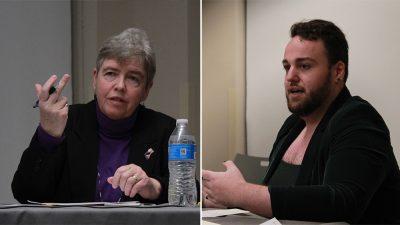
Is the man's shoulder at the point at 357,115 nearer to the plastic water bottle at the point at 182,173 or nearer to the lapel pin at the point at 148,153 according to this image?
the plastic water bottle at the point at 182,173

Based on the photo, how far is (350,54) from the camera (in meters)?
1.37

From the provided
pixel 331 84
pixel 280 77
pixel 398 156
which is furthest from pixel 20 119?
pixel 398 156

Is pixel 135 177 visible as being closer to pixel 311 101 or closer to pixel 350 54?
pixel 311 101

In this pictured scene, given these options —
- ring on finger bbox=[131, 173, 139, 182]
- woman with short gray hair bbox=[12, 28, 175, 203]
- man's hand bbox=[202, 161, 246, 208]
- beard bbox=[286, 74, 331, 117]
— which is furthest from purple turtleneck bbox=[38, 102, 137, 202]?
beard bbox=[286, 74, 331, 117]

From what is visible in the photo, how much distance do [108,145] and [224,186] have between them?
3.03ft

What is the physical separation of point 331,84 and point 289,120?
17 centimetres

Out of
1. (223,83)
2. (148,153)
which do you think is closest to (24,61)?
(148,153)

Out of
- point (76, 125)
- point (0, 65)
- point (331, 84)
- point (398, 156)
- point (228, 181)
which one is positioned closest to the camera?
point (398, 156)

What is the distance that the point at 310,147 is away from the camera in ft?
4.70

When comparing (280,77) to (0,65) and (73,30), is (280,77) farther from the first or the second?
(0,65)

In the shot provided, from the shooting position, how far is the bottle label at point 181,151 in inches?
79.9

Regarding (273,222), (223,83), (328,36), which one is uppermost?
(328,36)

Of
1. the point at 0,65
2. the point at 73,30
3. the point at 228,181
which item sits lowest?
the point at 228,181

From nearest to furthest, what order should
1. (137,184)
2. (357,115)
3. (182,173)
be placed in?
(357,115) < (137,184) < (182,173)
